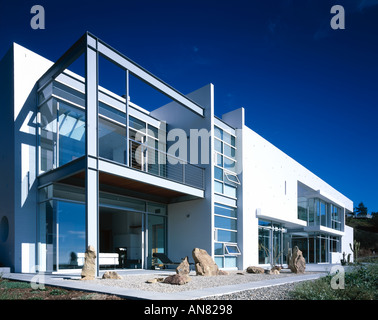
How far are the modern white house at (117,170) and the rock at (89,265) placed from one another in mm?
477

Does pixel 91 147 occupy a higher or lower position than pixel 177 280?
higher

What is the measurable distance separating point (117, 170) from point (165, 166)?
16.4ft

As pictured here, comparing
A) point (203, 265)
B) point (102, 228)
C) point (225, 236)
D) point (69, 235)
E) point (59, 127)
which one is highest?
point (59, 127)

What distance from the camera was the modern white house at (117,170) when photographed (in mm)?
11820

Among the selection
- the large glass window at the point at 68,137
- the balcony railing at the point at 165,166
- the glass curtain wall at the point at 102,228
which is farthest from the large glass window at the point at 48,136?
the balcony railing at the point at 165,166

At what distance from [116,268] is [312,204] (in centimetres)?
1988

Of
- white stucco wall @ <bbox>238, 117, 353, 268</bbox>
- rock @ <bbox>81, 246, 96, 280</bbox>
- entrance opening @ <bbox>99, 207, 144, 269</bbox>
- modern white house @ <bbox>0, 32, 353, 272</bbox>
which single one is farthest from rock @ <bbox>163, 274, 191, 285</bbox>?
white stucco wall @ <bbox>238, 117, 353, 268</bbox>

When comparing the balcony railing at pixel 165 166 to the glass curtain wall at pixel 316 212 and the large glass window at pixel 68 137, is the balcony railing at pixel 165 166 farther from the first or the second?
the glass curtain wall at pixel 316 212

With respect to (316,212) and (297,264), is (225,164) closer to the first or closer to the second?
(297,264)

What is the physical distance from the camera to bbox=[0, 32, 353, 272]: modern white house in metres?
11.8

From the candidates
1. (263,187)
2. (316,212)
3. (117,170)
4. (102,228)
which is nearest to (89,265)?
(117,170)

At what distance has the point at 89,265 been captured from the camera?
939 cm

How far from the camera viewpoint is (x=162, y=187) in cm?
1357

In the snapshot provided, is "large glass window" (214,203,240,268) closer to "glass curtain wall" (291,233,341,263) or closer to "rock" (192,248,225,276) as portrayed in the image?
"rock" (192,248,225,276)
